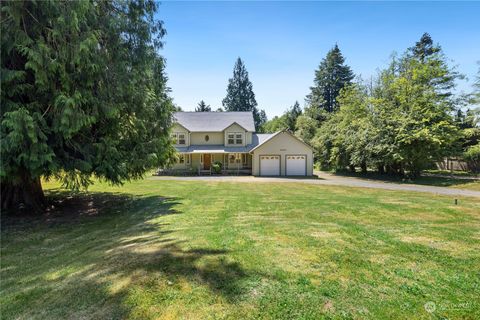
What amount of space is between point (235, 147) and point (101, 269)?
2628 centimetres

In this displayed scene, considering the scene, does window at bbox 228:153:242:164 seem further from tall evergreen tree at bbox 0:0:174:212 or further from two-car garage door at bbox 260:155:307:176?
tall evergreen tree at bbox 0:0:174:212

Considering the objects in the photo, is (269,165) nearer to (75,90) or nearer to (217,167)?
(217,167)

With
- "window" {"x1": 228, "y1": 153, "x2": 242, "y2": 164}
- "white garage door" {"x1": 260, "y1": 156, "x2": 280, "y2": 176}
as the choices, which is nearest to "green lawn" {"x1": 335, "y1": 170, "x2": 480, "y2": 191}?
"white garage door" {"x1": 260, "y1": 156, "x2": 280, "y2": 176}

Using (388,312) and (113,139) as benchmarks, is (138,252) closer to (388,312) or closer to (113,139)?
(388,312)

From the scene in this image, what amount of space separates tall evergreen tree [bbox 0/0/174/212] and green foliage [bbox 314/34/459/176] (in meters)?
20.5

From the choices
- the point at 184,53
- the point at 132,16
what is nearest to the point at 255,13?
the point at 184,53

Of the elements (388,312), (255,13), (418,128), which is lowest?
(388,312)

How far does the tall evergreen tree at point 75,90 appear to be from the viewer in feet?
21.6

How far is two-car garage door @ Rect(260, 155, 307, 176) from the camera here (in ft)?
91.1

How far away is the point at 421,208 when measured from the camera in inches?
370

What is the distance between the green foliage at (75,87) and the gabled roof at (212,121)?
2110cm

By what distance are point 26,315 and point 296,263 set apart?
11.9 ft

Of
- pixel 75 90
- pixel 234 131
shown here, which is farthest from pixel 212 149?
pixel 75 90

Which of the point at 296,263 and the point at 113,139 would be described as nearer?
the point at 296,263
